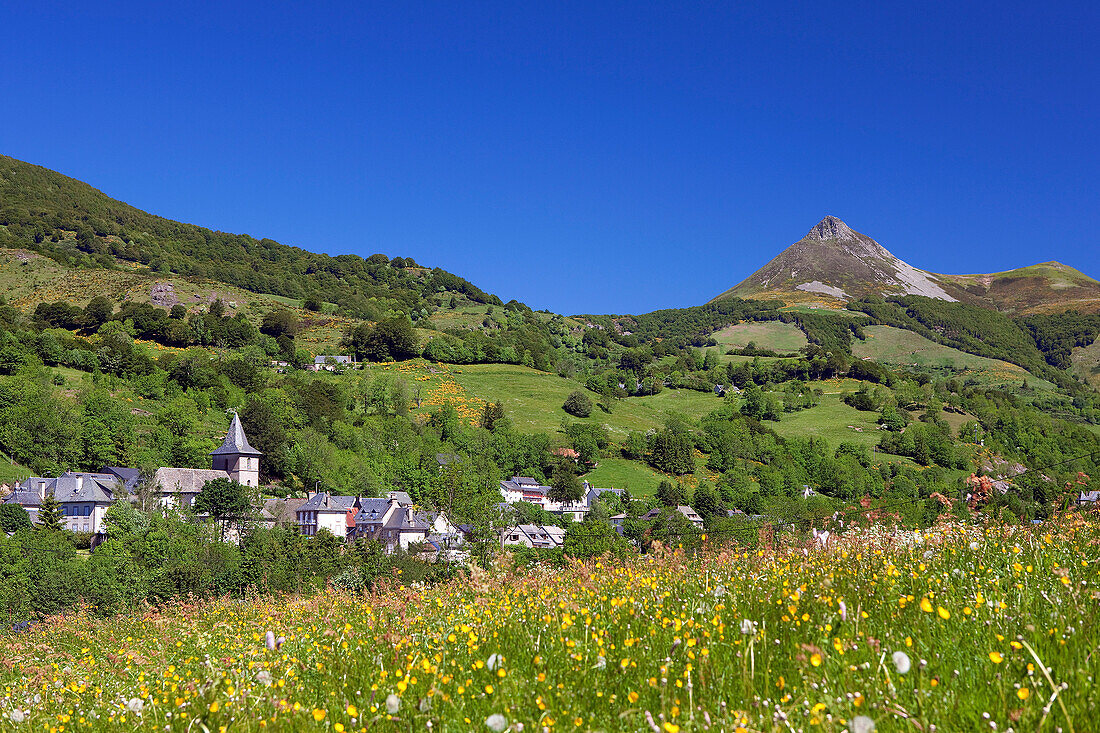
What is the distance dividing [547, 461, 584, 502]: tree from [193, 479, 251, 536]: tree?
149 feet

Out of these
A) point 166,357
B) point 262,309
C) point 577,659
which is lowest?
point 577,659

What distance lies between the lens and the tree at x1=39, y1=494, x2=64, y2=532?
2282 inches

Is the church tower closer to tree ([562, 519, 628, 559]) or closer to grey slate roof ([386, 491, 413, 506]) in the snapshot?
grey slate roof ([386, 491, 413, 506])

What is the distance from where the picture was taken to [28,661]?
333 inches

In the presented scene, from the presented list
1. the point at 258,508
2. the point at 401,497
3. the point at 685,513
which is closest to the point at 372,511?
the point at 401,497

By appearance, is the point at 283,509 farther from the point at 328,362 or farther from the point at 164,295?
the point at 164,295

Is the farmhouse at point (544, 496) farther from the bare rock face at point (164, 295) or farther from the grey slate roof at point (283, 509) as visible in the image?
the bare rock face at point (164, 295)

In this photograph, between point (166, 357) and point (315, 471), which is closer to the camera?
point (315, 471)

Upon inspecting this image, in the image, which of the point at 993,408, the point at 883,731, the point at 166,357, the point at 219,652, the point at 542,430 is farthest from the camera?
the point at 993,408

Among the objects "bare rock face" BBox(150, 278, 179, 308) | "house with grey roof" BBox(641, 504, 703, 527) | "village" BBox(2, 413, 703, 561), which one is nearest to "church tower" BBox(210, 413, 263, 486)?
"village" BBox(2, 413, 703, 561)

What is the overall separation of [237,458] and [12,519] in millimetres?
26057

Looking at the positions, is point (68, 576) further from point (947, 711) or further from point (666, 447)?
point (666, 447)

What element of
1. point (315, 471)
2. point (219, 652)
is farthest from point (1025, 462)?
point (219, 652)

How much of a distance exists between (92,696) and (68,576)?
51.7m
